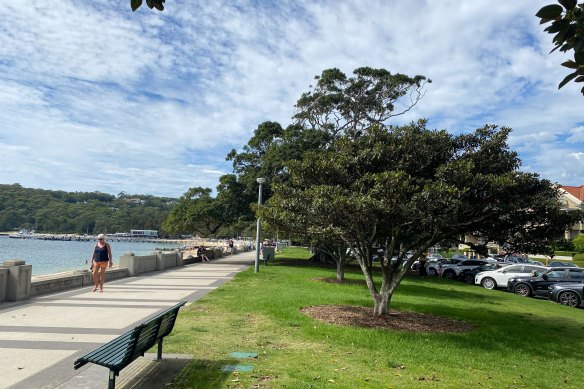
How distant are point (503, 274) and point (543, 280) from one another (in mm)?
2854

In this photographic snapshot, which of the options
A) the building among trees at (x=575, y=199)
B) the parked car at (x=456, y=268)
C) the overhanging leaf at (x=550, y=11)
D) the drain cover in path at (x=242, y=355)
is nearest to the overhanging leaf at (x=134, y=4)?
the overhanging leaf at (x=550, y=11)

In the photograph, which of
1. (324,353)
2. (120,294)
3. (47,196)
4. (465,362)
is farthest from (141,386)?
(47,196)

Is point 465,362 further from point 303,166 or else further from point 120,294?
point 120,294

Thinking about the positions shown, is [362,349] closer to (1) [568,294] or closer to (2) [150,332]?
(2) [150,332]

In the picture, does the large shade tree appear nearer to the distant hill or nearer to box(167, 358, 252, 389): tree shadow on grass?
box(167, 358, 252, 389): tree shadow on grass

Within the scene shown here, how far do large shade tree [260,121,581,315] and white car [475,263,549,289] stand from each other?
13.2 meters

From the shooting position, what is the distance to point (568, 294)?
17062 mm

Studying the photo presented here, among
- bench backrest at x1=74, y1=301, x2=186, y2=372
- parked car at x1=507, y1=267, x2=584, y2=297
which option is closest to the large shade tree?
bench backrest at x1=74, y1=301, x2=186, y2=372

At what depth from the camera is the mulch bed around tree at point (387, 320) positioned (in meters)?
9.50

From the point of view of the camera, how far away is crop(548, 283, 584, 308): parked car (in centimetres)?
1675

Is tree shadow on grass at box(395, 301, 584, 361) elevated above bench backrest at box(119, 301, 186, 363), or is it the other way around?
bench backrest at box(119, 301, 186, 363)

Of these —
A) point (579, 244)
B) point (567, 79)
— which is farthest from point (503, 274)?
point (579, 244)

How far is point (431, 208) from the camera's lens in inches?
337

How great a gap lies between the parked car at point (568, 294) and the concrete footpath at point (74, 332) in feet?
42.3
